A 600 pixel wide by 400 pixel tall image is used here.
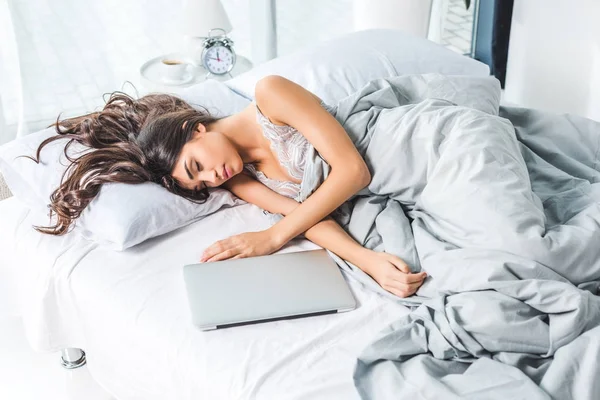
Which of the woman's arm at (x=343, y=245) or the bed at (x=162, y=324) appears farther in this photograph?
the woman's arm at (x=343, y=245)

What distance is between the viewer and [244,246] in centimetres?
161

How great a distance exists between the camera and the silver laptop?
1418mm

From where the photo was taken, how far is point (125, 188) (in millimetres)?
1665

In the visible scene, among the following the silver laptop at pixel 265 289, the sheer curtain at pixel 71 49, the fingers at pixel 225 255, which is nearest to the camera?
the silver laptop at pixel 265 289

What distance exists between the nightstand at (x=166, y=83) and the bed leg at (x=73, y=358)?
968 mm

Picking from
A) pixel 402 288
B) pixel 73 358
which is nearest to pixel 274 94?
pixel 402 288

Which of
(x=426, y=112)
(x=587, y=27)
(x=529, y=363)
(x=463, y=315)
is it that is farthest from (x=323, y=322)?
(x=587, y=27)

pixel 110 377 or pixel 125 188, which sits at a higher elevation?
pixel 125 188

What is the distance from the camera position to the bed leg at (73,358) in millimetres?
1703

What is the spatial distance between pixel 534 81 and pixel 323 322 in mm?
1752

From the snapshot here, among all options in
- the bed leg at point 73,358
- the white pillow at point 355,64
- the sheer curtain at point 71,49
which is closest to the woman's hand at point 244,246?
the bed leg at point 73,358

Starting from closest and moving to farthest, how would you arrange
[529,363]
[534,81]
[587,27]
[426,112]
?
[529,363] → [426,112] → [587,27] → [534,81]

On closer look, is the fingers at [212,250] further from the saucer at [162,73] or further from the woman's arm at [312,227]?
the saucer at [162,73]

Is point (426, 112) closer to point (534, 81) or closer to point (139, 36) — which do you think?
point (534, 81)
